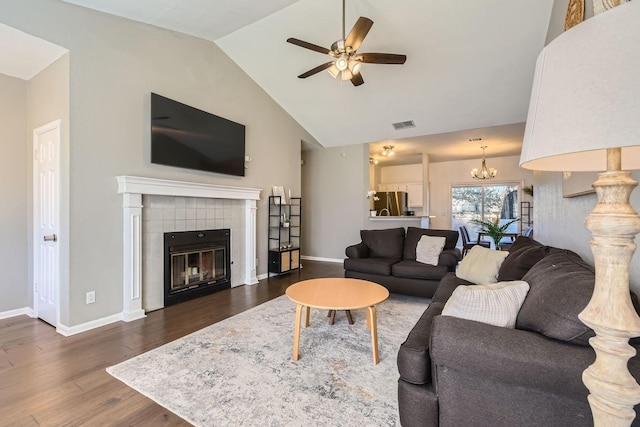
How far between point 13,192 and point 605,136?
189 inches

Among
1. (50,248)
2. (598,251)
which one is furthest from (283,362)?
(50,248)

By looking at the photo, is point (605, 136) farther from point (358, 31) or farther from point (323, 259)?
point (323, 259)

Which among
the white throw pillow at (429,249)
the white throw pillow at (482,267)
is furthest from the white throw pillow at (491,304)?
the white throw pillow at (429,249)

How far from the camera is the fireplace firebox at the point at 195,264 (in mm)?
3680

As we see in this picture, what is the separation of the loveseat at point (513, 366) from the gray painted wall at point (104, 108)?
10.2ft

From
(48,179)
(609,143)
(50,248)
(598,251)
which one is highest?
(48,179)

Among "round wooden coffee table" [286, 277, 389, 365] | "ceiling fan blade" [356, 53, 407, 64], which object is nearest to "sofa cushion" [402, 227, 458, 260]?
"round wooden coffee table" [286, 277, 389, 365]

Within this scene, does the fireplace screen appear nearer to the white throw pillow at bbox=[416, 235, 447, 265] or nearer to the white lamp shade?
the white throw pillow at bbox=[416, 235, 447, 265]

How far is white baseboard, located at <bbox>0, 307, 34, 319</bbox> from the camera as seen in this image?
317 centimetres

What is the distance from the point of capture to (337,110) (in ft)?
17.7

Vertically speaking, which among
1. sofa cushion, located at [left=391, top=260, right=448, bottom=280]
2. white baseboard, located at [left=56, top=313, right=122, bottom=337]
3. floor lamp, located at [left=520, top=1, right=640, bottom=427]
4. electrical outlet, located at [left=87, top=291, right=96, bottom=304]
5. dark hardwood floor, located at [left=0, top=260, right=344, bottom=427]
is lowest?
dark hardwood floor, located at [left=0, top=260, right=344, bottom=427]

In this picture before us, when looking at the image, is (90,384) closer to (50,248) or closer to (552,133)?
(50,248)

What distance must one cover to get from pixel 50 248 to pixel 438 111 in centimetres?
559

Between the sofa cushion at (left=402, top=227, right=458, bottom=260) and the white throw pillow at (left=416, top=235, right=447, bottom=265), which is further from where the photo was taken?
the sofa cushion at (left=402, top=227, right=458, bottom=260)
